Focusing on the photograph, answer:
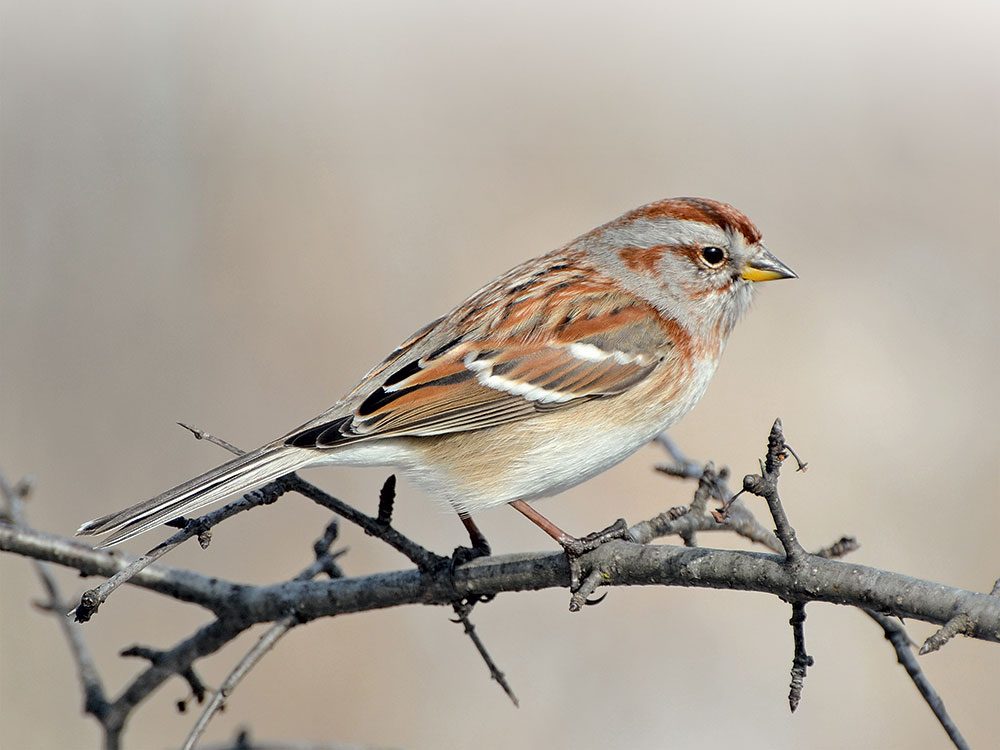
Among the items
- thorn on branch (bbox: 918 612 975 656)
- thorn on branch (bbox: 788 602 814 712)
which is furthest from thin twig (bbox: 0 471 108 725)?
thorn on branch (bbox: 918 612 975 656)

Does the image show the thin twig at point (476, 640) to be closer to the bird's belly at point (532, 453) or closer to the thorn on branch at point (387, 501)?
the thorn on branch at point (387, 501)

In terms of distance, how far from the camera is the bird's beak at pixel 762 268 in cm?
423

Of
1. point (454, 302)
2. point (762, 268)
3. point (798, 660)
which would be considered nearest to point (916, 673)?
point (798, 660)

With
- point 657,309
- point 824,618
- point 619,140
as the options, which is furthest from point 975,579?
point 619,140

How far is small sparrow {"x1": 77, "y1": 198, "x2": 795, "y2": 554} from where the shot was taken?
12.2 feet

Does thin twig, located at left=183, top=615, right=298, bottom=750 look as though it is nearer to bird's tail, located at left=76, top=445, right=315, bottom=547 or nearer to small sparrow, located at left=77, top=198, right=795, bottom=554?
bird's tail, located at left=76, top=445, right=315, bottom=547

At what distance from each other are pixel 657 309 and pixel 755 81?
187 inches

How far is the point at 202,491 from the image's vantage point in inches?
126

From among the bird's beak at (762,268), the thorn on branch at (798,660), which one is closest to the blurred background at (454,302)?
the bird's beak at (762,268)

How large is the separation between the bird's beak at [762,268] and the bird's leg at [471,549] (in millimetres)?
1465

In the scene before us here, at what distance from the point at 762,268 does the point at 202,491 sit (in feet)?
A: 7.48

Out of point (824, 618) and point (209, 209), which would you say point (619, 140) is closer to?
point (209, 209)

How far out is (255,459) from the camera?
10.9 feet

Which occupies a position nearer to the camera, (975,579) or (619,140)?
(975,579)
